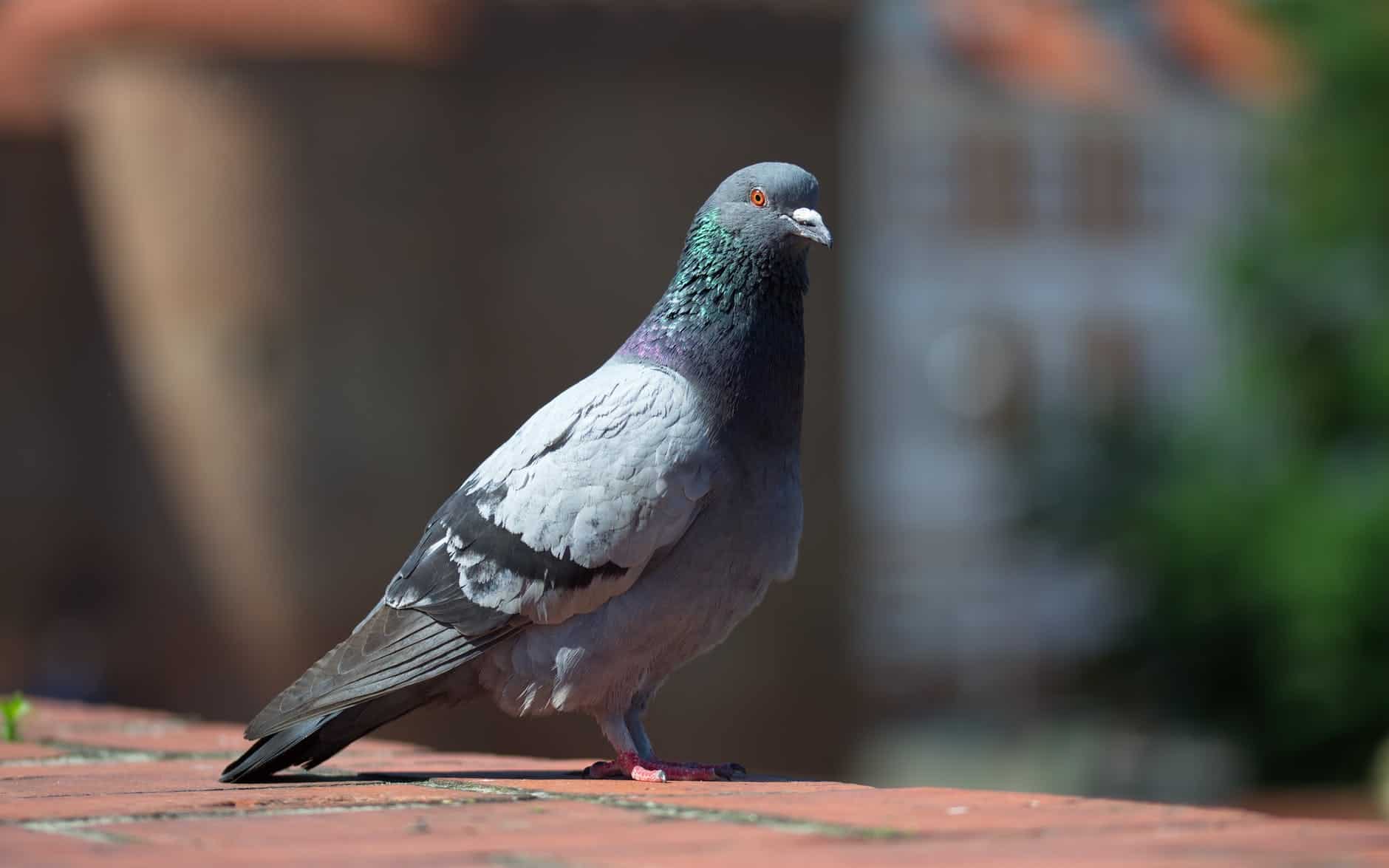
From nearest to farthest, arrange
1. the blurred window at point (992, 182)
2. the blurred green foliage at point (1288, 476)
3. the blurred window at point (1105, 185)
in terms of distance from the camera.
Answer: the blurred green foliage at point (1288, 476)
the blurred window at point (992, 182)
the blurred window at point (1105, 185)

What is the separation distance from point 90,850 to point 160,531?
34.6 feet

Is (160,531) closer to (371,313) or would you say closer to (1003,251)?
(371,313)

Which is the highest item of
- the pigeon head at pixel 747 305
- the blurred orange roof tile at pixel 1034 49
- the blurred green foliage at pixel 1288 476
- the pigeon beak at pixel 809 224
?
the blurred orange roof tile at pixel 1034 49

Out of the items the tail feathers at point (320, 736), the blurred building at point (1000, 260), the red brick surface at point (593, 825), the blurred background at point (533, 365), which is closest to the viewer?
the red brick surface at point (593, 825)

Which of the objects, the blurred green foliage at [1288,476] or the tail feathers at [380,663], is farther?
the blurred green foliage at [1288,476]

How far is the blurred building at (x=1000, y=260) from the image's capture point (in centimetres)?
2020

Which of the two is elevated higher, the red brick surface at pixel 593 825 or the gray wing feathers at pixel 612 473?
the gray wing feathers at pixel 612 473

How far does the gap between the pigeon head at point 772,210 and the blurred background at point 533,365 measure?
8207 mm

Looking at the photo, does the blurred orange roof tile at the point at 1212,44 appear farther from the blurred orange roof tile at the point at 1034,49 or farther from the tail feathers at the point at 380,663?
the tail feathers at the point at 380,663

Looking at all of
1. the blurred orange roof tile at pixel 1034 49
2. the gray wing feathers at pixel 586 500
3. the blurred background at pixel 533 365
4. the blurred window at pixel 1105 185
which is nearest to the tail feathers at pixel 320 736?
the gray wing feathers at pixel 586 500

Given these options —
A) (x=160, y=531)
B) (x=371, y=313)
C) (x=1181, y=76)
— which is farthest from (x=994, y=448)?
(x=1181, y=76)

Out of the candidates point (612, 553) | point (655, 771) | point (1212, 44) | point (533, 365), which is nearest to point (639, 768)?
point (655, 771)

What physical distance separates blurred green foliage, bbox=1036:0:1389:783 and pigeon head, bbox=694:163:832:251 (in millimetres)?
9333

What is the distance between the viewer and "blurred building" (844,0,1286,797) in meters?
20.2
